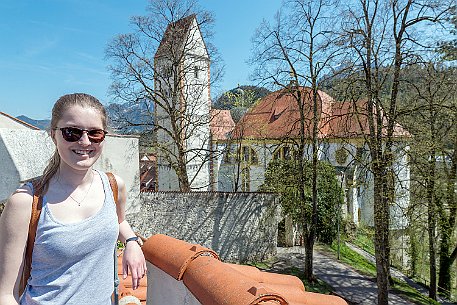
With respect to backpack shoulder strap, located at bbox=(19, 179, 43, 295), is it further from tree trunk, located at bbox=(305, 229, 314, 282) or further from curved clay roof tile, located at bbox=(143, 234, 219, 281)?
tree trunk, located at bbox=(305, 229, 314, 282)

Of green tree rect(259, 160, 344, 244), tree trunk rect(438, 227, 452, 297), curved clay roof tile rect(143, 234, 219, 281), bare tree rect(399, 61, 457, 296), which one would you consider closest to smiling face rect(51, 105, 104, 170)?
curved clay roof tile rect(143, 234, 219, 281)

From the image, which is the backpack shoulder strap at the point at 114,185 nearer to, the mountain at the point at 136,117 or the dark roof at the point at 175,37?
the mountain at the point at 136,117

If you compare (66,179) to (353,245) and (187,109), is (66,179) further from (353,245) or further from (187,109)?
(353,245)

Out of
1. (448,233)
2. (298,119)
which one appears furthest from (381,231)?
(298,119)

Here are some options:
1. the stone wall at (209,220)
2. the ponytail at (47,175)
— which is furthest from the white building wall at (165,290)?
the stone wall at (209,220)

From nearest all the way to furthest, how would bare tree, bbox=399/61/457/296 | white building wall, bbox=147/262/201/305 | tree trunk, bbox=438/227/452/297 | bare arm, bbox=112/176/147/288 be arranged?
bare arm, bbox=112/176/147/288 < white building wall, bbox=147/262/201/305 < bare tree, bbox=399/61/457/296 < tree trunk, bbox=438/227/452/297

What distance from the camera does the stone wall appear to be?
16.5m

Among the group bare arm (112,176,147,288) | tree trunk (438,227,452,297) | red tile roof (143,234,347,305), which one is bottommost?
tree trunk (438,227,452,297)

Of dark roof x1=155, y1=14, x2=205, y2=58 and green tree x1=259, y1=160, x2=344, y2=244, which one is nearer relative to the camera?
green tree x1=259, y1=160, x2=344, y2=244

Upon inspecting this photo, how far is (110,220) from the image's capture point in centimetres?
170

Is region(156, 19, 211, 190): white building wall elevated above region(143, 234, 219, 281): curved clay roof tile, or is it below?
above

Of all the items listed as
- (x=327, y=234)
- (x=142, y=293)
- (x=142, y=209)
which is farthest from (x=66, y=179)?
(x=327, y=234)

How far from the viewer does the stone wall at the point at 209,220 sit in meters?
16.5

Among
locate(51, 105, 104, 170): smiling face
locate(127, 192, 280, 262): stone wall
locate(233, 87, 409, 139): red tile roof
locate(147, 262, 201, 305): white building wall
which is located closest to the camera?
locate(51, 105, 104, 170): smiling face
